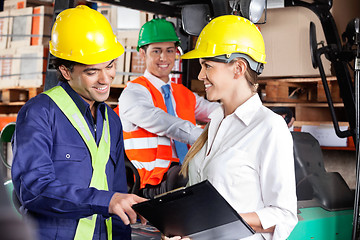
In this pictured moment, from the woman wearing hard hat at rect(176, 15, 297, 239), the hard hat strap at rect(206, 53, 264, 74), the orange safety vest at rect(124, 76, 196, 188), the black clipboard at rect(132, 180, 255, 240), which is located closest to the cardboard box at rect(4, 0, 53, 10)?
the orange safety vest at rect(124, 76, 196, 188)

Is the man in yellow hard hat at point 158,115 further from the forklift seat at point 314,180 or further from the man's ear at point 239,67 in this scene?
the man's ear at point 239,67

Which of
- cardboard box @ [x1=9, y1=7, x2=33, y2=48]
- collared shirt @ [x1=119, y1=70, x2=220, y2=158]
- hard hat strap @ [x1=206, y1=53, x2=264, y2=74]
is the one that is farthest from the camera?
cardboard box @ [x1=9, y1=7, x2=33, y2=48]

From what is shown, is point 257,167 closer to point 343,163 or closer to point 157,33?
point 157,33

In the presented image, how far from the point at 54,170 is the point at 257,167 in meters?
0.82

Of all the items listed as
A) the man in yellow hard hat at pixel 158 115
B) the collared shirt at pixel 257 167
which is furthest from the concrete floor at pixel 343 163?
the collared shirt at pixel 257 167

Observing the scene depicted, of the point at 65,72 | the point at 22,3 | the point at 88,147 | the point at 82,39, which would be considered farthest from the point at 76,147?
the point at 22,3

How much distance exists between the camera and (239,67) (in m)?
2.11

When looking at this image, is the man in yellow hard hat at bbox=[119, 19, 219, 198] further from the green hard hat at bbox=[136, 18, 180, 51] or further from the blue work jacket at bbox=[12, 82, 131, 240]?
the blue work jacket at bbox=[12, 82, 131, 240]

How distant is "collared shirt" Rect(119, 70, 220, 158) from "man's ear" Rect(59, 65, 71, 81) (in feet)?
4.55

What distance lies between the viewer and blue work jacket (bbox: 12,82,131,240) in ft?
6.36

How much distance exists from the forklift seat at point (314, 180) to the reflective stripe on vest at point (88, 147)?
2310mm

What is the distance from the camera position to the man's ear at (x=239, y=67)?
2.10 m

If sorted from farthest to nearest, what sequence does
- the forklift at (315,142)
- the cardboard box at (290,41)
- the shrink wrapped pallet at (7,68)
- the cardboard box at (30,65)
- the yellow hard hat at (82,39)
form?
1. the shrink wrapped pallet at (7,68)
2. the cardboard box at (30,65)
3. the cardboard box at (290,41)
4. the forklift at (315,142)
5. the yellow hard hat at (82,39)

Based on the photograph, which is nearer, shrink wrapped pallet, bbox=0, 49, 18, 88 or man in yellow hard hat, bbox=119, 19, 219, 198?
man in yellow hard hat, bbox=119, 19, 219, 198
